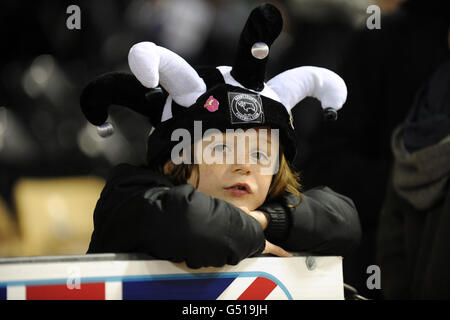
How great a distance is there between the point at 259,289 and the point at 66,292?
11.7 inches

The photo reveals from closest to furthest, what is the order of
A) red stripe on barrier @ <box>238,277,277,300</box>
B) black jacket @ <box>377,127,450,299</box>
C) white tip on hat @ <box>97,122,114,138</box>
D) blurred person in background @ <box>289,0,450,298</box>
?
red stripe on barrier @ <box>238,277,277,300</box>, white tip on hat @ <box>97,122,114,138</box>, black jacket @ <box>377,127,450,299</box>, blurred person in background @ <box>289,0,450,298</box>

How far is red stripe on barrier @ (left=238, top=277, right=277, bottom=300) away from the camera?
38.3 inches

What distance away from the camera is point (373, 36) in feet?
6.13

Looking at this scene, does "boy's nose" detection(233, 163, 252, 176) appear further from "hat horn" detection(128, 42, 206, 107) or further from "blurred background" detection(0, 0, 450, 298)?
"blurred background" detection(0, 0, 450, 298)

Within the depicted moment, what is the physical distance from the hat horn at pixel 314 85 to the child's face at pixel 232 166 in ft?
0.39

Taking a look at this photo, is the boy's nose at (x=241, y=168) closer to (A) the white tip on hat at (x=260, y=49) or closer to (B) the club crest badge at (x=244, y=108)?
(B) the club crest badge at (x=244, y=108)

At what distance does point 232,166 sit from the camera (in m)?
1.04

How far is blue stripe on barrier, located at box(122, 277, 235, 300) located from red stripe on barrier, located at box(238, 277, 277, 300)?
0.03m

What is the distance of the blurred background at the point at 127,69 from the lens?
1.84 m

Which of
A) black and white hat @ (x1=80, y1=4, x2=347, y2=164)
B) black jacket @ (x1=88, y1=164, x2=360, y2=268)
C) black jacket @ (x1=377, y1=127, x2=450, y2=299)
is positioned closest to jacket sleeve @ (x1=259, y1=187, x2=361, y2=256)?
black jacket @ (x1=88, y1=164, x2=360, y2=268)

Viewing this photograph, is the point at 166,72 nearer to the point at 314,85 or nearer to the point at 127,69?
the point at 314,85

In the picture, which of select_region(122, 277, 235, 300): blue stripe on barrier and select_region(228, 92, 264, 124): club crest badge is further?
select_region(228, 92, 264, 124): club crest badge

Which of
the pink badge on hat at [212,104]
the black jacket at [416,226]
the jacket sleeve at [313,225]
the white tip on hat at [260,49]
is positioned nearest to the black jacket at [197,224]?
the jacket sleeve at [313,225]
